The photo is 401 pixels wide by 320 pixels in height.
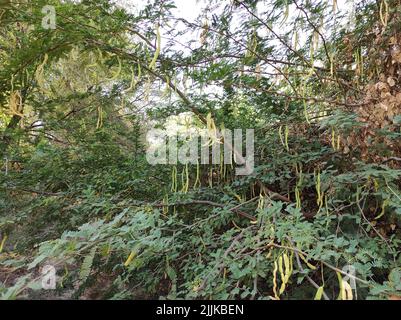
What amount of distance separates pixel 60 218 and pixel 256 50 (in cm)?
167

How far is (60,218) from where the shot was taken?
Answer: 2.16 meters

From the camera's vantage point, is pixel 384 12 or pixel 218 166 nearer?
pixel 384 12

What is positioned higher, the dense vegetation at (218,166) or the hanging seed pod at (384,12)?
the hanging seed pod at (384,12)

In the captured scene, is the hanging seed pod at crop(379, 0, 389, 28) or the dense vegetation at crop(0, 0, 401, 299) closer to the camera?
the dense vegetation at crop(0, 0, 401, 299)

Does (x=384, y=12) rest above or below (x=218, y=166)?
above

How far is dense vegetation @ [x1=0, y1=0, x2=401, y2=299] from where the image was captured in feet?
4.22

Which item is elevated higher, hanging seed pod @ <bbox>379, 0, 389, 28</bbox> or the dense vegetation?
hanging seed pod @ <bbox>379, 0, 389, 28</bbox>

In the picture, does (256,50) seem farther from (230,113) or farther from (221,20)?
(230,113)

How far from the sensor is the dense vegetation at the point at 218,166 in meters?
1.29

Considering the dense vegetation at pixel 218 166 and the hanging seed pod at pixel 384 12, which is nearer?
the dense vegetation at pixel 218 166

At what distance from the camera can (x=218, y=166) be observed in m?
2.31
